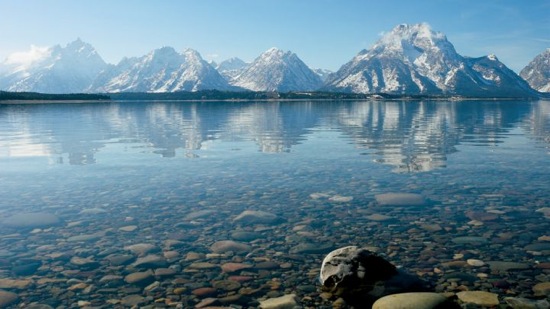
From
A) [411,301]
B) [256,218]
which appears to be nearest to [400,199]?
[256,218]

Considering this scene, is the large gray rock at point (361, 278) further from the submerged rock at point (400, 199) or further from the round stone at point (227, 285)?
the submerged rock at point (400, 199)

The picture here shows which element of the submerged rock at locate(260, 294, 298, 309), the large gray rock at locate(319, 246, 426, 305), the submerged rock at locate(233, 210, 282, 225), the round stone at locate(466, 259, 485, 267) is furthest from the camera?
the submerged rock at locate(233, 210, 282, 225)

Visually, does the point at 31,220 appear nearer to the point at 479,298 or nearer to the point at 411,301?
the point at 411,301

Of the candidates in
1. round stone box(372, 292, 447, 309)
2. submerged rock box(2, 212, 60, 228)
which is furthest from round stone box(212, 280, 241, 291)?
submerged rock box(2, 212, 60, 228)

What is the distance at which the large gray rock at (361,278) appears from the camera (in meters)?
13.1

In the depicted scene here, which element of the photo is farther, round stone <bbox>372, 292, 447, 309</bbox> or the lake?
the lake

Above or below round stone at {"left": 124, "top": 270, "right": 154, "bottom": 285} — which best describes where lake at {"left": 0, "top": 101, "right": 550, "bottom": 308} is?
above

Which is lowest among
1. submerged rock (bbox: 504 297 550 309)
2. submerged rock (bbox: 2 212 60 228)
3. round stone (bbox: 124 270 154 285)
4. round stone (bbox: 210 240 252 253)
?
submerged rock (bbox: 504 297 550 309)

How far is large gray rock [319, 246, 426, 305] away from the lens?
43.0ft

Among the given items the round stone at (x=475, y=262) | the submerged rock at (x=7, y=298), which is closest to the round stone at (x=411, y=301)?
the round stone at (x=475, y=262)

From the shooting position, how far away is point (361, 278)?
44.6 ft

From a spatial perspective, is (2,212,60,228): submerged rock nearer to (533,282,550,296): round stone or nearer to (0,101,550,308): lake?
(0,101,550,308): lake

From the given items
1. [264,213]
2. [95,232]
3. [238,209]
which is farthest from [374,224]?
[95,232]

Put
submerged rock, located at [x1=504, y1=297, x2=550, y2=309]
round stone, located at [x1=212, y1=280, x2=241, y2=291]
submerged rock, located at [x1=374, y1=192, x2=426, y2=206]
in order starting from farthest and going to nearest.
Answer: submerged rock, located at [x1=374, y1=192, x2=426, y2=206] → round stone, located at [x1=212, y1=280, x2=241, y2=291] → submerged rock, located at [x1=504, y1=297, x2=550, y2=309]
